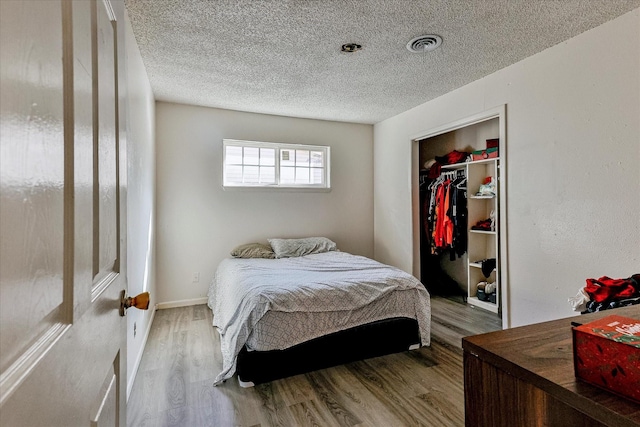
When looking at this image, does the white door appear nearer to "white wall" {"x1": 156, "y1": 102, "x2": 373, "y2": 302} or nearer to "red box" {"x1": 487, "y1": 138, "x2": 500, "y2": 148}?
"white wall" {"x1": 156, "y1": 102, "x2": 373, "y2": 302}

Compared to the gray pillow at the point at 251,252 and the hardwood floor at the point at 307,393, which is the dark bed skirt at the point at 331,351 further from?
the gray pillow at the point at 251,252

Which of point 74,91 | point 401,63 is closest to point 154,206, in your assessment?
point 401,63

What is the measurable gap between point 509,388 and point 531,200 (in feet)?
7.64

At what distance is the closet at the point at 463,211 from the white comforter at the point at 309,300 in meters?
1.40

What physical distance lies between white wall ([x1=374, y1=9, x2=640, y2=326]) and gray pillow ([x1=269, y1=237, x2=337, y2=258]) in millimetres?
2086

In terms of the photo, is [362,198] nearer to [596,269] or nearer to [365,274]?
[365,274]

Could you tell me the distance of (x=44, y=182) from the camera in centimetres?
43

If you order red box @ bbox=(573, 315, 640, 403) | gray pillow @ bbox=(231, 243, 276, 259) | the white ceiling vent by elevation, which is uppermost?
the white ceiling vent

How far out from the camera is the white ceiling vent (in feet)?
7.34

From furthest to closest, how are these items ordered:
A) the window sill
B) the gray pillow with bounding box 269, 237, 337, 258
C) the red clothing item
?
the window sill, the gray pillow with bounding box 269, 237, 337, 258, the red clothing item

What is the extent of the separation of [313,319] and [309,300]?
0.14m

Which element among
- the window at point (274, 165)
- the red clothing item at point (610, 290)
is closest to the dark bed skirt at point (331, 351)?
the red clothing item at point (610, 290)

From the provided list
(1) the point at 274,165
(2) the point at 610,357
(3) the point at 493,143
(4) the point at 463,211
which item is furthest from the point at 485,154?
(2) the point at 610,357

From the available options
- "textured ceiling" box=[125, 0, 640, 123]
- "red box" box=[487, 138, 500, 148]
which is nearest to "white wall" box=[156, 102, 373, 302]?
"textured ceiling" box=[125, 0, 640, 123]
